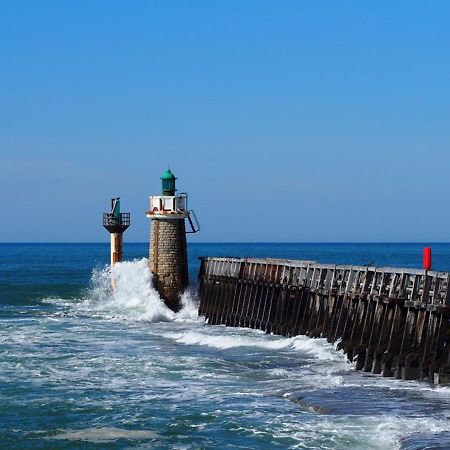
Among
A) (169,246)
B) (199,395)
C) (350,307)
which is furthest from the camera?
(169,246)

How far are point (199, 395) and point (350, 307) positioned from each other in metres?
7.63

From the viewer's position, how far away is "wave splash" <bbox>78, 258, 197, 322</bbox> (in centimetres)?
4153

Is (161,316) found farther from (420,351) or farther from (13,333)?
(420,351)

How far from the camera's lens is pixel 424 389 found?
21.5m

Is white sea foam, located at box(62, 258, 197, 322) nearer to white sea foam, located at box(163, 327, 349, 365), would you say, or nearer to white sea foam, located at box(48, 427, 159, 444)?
white sea foam, located at box(163, 327, 349, 365)

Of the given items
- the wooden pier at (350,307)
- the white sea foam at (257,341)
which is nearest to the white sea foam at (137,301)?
the wooden pier at (350,307)

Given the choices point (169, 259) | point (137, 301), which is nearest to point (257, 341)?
point (169, 259)

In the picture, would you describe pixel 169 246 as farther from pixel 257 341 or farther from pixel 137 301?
pixel 257 341

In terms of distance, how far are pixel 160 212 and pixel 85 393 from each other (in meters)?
19.4

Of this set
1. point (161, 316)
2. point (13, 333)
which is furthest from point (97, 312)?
point (13, 333)

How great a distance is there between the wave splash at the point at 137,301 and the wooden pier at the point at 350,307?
1.22 metres

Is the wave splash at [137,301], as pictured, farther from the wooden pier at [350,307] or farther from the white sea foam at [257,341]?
the white sea foam at [257,341]

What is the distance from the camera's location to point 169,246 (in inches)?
1638

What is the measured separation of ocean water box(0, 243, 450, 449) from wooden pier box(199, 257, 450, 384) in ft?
1.89
